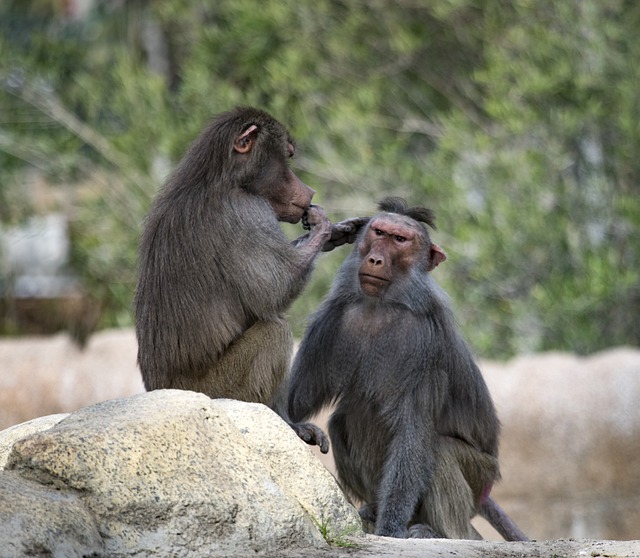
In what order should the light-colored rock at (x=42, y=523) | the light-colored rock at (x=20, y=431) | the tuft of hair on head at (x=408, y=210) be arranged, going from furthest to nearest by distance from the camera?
the tuft of hair on head at (x=408, y=210), the light-colored rock at (x=20, y=431), the light-colored rock at (x=42, y=523)

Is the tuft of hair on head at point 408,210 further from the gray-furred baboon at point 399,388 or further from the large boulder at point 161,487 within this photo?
the large boulder at point 161,487

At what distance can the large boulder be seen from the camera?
3.41 m

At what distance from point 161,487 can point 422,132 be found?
8.95 meters

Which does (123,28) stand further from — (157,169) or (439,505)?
(439,505)

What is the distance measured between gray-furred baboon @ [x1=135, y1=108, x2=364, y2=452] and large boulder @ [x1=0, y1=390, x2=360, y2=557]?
0.85 meters

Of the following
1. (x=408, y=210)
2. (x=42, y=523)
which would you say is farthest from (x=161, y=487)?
(x=408, y=210)

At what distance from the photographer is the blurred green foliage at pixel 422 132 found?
395 inches

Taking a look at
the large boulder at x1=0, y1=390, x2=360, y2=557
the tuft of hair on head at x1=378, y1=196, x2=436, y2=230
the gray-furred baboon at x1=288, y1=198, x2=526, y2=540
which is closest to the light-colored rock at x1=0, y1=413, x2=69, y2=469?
the large boulder at x1=0, y1=390, x2=360, y2=557

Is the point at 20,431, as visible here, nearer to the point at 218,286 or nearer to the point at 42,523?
the point at 218,286

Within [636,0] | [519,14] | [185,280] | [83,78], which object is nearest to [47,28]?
[83,78]

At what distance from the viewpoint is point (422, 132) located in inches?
476

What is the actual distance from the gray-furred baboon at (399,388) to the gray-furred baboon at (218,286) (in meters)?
0.38

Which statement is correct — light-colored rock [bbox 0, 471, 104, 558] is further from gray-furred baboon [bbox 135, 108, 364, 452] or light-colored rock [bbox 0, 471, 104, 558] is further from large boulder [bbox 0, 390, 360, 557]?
gray-furred baboon [bbox 135, 108, 364, 452]

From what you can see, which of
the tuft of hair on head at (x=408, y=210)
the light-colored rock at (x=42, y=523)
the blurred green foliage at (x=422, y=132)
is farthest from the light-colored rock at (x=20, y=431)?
the blurred green foliage at (x=422, y=132)
